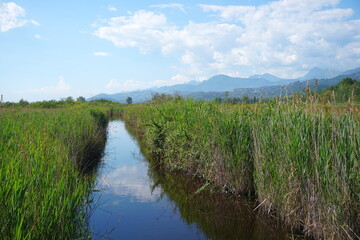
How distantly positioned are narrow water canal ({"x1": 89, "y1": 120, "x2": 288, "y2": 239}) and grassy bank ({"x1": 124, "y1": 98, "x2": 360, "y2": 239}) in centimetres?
45

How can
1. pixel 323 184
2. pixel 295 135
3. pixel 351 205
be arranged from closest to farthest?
pixel 351 205
pixel 323 184
pixel 295 135

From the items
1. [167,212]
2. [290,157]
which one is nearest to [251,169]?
[290,157]

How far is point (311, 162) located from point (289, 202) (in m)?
0.93

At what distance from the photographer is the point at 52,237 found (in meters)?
2.99

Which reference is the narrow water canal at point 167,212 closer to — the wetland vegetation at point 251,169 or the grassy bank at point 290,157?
the wetland vegetation at point 251,169

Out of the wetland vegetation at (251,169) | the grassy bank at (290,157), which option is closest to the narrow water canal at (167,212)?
the wetland vegetation at (251,169)

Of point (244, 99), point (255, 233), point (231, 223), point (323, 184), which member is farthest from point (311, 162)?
point (244, 99)

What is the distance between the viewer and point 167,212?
20.6ft

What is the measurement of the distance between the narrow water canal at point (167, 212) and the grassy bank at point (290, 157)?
454 mm

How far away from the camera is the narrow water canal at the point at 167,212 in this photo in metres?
5.24

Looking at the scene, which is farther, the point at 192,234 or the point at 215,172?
the point at 215,172

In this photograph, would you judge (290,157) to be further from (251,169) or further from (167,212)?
(167,212)

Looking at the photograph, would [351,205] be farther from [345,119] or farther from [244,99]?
[244,99]

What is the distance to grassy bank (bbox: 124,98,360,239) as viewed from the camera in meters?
3.92
